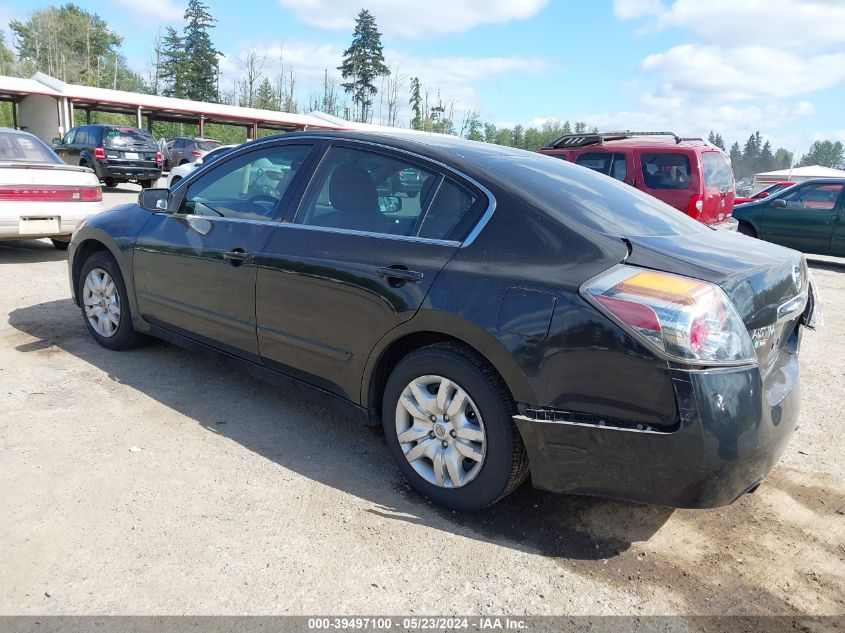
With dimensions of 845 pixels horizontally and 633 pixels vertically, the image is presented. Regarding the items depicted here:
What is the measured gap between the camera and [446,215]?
2.98 metres

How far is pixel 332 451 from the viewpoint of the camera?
3.48m

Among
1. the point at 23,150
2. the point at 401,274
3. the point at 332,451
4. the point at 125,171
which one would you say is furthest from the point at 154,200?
the point at 125,171

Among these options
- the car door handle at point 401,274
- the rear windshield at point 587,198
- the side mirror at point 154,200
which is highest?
the rear windshield at point 587,198

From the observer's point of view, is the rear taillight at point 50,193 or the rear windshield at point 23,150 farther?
the rear windshield at point 23,150

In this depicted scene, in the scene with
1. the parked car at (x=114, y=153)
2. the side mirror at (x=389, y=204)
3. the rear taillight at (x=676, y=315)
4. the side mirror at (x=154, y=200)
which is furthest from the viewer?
the parked car at (x=114, y=153)

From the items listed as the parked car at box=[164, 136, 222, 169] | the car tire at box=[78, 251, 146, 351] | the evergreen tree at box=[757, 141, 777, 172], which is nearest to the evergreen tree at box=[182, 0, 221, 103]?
the parked car at box=[164, 136, 222, 169]

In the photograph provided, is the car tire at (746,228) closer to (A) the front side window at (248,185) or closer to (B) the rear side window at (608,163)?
(B) the rear side window at (608,163)

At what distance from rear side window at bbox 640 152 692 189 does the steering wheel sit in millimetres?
7698

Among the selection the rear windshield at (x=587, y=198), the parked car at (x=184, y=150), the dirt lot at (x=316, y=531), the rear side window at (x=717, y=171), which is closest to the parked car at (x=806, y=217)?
the rear side window at (x=717, y=171)

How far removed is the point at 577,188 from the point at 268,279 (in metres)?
1.68

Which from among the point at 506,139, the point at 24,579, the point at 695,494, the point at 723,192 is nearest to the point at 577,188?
the point at 695,494

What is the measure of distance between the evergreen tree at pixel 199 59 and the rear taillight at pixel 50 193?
2672 inches

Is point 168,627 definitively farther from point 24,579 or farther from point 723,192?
point 723,192

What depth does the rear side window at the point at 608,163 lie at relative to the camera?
10.2 m
